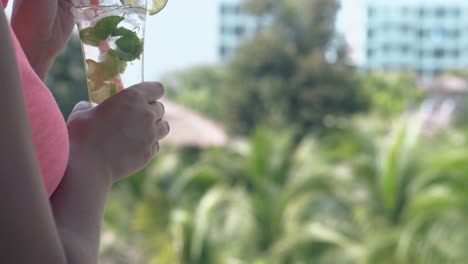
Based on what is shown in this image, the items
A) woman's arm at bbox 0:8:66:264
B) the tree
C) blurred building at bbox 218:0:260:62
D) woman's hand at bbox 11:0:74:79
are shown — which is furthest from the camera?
blurred building at bbox 218:0:260:62

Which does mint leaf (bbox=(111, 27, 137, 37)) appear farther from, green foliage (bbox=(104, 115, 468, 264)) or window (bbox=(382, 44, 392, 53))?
window (bbox=(382, 44, 392, 53))

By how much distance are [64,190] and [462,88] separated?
1402cm

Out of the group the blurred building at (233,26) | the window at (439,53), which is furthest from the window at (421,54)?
the blurred building at (233,26)

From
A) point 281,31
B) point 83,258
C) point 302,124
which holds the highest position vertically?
point 83,258

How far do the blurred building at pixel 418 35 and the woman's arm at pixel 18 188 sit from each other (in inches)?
615

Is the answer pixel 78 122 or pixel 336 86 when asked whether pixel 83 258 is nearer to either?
pixel 78 122

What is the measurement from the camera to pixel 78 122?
44 centimetres

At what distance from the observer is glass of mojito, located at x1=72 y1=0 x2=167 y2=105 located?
1.53 feet

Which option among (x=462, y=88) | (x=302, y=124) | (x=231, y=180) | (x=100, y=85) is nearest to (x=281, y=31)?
(x=302, y=124)

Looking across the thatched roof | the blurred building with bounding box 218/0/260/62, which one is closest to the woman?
the thatched roof

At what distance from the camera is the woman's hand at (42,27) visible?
53cm

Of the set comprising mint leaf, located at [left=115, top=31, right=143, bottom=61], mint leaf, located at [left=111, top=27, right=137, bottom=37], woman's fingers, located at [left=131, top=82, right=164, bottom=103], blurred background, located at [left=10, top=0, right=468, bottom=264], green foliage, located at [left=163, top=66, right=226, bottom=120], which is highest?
mint leaf, located at [left=111, top=27, right=137, bottom=37]

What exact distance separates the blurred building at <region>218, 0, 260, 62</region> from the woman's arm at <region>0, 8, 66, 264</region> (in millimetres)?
12916

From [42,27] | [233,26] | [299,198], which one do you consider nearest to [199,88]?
[233,26]
